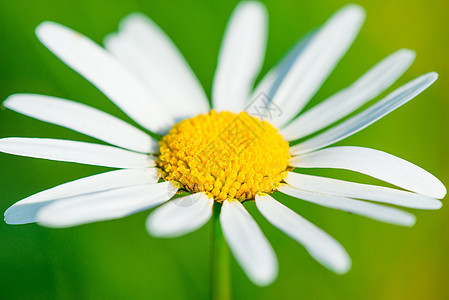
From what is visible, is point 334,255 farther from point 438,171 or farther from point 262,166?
point 438,171

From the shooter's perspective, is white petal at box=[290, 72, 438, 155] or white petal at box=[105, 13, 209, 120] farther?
white petal at box=[105, 13, 209, 120]

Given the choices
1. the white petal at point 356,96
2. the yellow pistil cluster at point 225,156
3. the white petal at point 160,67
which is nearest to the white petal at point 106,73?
the white petal at point 160,67

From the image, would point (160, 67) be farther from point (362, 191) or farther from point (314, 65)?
point (362, 191)

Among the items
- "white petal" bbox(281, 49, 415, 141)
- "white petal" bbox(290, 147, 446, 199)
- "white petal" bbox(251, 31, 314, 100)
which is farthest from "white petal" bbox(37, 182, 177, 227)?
"white petal" bbox(251, 31, 314, 100)

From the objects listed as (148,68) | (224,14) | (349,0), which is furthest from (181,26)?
(349,0)

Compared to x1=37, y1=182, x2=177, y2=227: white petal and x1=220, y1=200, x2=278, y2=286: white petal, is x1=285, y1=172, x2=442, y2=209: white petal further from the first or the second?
x1=37, y1=182, x2=177, y2=227: white petal

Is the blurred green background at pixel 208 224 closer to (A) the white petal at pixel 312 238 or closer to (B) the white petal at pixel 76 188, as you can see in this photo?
(B) the white petal at pixel 76 188

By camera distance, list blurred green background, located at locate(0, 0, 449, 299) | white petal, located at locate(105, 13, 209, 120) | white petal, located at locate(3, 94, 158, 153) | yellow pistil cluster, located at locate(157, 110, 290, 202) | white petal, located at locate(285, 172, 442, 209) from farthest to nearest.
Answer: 1. white petal, located at locate(105, 13, 209, 120)
2. blurred green background, located at locate(0, 0, 449, 299)
3. white petal, located at locate(3, 94, 158, 153)
4. yellow pistil cluster, located at locate(157, 110, 290, 202)
5. white petal, located at locate(285, 172, 442, 209)
